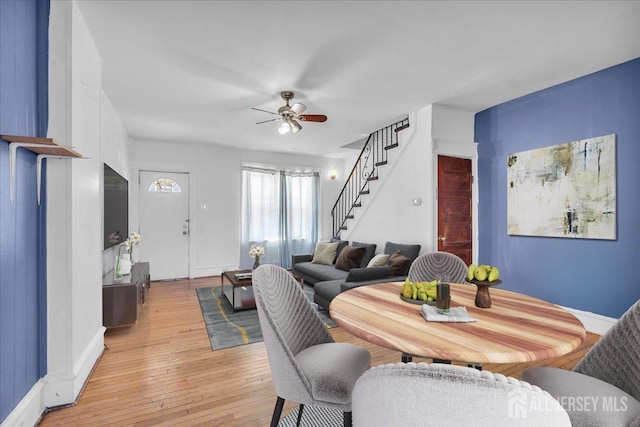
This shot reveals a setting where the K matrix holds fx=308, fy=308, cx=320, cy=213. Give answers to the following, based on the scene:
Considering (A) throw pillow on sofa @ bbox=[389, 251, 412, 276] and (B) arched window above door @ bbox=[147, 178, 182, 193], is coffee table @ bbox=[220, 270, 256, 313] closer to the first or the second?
(A) throw pillow on sofa @ bbox=[389, 251, 412, 276]

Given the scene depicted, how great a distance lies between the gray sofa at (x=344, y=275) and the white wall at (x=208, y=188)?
1843mm

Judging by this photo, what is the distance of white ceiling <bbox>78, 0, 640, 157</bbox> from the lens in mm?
2232

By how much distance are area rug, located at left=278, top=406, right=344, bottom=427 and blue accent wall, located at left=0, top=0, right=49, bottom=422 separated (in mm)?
1478

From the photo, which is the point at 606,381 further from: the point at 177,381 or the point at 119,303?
the point at 119,303

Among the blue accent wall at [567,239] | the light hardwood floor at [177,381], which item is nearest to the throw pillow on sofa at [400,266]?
the light hardwood floor at [177,381]

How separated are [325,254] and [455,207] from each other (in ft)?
7.67

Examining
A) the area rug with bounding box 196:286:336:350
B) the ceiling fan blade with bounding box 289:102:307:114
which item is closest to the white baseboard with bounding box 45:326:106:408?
the area rug with bounding box 196:286:336:350

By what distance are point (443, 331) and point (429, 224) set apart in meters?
3.15

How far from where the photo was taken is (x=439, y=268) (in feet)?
8.04

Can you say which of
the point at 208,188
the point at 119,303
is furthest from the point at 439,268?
the point at 208,188

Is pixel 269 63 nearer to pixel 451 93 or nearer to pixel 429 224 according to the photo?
pixel 451 93

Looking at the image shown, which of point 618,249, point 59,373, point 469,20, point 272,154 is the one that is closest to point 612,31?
point 469,20

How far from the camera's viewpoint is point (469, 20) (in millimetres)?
2338

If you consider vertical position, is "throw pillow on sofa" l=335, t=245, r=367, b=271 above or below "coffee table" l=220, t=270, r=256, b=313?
above
